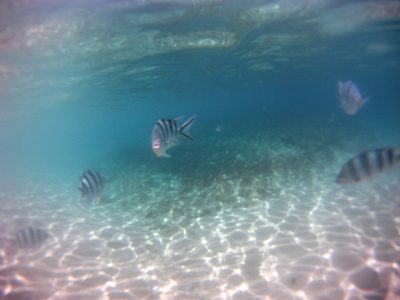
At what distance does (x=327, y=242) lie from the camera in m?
8.66

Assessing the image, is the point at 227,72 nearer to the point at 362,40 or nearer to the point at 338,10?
the point at 362,40

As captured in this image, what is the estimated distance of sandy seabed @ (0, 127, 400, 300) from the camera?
7023 millimetres

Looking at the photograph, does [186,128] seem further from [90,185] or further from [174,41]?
[174,41]

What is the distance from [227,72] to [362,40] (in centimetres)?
1494

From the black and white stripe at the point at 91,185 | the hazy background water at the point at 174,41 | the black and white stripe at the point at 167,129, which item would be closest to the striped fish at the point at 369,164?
the black and white stripe at the point at 167,129

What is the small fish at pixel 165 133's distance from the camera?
509cm

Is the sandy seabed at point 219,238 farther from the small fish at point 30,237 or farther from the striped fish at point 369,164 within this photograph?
the striped fish at point 369,164

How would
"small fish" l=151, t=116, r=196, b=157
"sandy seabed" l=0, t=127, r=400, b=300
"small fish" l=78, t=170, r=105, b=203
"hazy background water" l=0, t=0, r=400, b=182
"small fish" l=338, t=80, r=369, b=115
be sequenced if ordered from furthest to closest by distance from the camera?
1. "hazy background water" l=0, t=0, r=400, b=182
2. "small fish" l=338, t=80, r=369, b=115
3. "sandy seabed" l=0, t=127, r=400, b=300
4. "small fish" l=78, t=170, r=105, b=203
5. "small fish" l=151, t=116, r=196, b=157

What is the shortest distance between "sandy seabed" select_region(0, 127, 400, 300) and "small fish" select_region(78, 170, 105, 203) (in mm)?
2490

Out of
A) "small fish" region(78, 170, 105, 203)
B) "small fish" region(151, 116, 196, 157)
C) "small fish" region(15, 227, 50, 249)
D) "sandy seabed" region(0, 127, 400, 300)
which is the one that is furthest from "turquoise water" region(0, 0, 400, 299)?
"small fish" region(151, 116, 196, 157)

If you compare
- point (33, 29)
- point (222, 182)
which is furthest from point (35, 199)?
point (222, 182)

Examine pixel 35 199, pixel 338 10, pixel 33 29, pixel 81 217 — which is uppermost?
pixel 33 29

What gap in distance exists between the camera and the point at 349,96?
7383 millimetres

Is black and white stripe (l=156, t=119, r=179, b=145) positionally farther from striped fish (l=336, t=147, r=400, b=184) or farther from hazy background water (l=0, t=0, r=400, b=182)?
hazy background water (l=0, t=0, r=400, b=182)
